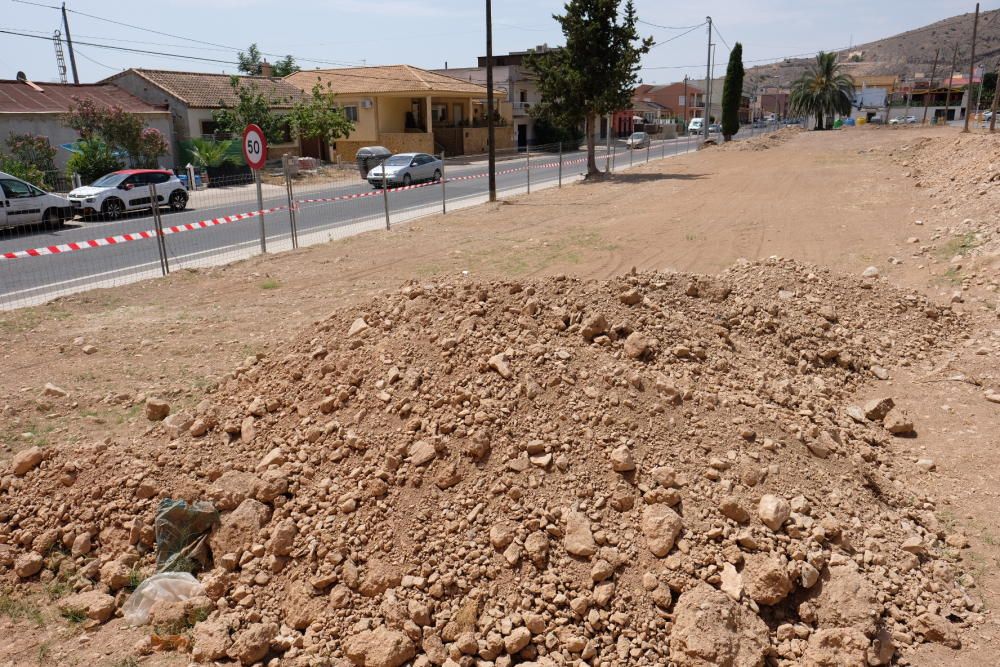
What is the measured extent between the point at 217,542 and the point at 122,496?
3.06ft

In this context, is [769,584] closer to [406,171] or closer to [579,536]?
[579,536]

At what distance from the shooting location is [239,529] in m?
A: 4.63

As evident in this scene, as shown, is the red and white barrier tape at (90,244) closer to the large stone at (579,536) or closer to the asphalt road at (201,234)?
the asphalt road at (201,234)

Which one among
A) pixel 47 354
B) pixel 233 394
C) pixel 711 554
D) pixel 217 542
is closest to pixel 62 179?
pixel 47 354

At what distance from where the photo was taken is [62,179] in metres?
27.5

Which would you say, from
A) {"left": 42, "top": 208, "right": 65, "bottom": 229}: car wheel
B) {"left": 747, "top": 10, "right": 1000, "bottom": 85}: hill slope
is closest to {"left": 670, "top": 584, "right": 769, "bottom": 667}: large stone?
{"left": 42, "top": 208, "right": 65, "bottom": 229}: car wheel

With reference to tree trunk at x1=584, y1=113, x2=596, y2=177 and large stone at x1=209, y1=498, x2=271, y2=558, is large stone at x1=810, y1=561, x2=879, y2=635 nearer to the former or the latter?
large stone at x1=209, y1=498, x2=271, y2=558

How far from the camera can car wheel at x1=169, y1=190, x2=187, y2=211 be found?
23047 millimetres

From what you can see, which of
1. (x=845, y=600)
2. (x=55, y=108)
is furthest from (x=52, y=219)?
(x=845, y=600)

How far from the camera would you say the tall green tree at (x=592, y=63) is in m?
28.5

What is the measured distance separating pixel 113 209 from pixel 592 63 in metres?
18.3

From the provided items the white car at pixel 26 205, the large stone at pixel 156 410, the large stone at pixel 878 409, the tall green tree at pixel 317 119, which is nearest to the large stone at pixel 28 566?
the large stone at pixel 156 410

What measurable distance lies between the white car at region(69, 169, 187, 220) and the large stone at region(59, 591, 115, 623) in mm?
18802

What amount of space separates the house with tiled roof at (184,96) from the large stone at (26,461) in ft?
109
